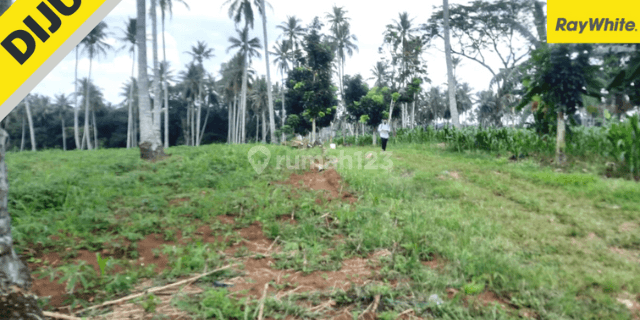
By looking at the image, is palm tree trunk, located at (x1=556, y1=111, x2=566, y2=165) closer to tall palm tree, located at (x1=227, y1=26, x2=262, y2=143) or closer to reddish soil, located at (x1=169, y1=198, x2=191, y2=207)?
reddish soil, located at (x1=169, y1=198, x2=191, y2=207)

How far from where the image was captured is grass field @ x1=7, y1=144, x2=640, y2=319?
103 inches

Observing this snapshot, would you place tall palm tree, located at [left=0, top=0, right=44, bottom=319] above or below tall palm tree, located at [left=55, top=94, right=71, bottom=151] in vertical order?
below

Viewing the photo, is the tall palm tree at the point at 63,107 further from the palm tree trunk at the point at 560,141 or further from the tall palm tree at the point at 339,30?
the palm tree trunk at the point at 560,141

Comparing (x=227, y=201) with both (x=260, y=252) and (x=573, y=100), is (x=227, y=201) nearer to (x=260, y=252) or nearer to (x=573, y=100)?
(x=260, y=252)

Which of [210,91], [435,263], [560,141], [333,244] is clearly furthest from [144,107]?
[210,91]

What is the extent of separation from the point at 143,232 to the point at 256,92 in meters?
38.4

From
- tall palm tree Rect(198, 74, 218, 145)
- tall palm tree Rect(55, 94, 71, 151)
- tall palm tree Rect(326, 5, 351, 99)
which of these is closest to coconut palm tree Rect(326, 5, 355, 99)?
tall palm tree Rect(326, 5, 351, 99)

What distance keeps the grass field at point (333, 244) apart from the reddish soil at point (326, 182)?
0.16ft

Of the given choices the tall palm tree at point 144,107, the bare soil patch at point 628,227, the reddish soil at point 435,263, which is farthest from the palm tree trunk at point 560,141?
the tall palm tree at point 144,107

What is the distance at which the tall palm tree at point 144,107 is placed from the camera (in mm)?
9125

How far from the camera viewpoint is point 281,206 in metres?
5.00

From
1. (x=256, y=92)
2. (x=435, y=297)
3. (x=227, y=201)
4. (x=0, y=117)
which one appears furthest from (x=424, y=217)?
(x=256, y=92)

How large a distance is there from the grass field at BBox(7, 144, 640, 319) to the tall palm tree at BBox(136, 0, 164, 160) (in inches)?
102

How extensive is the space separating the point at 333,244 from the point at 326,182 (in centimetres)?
268
